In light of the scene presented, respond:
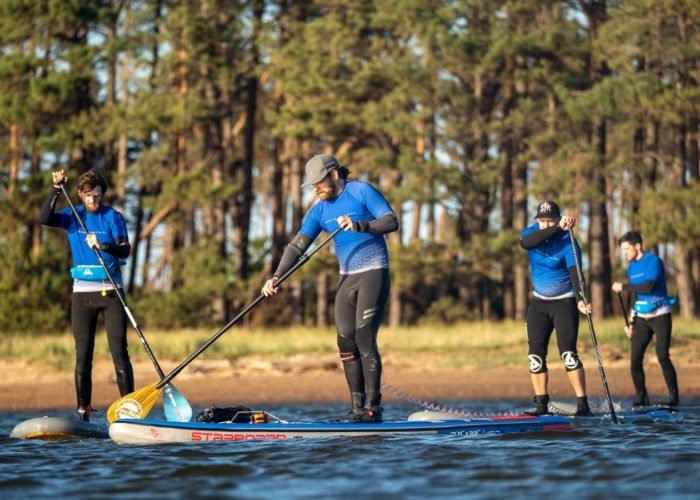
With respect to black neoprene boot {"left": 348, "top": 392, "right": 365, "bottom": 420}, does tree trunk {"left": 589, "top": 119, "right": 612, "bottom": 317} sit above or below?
above

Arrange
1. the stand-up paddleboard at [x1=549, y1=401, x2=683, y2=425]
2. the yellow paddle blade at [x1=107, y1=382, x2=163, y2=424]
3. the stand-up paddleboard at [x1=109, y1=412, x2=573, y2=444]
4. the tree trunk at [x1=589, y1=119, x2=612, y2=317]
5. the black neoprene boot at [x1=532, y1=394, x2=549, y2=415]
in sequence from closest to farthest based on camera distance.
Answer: the stand-up paddleboard at [x1=109, y1=412, x2=573, y2=444]
the yellow paddle blade at [x1=107, y1=382, x2=163, y2=424]
the stand-up paddleboard at [x1=549, y1=401, x2=683, y2=425]
the black neoprene boot at [x1=532, y1=394, x2=549, y2=415]
the tree trunk at [x1=589, y1=119, x2=612, y2=317]

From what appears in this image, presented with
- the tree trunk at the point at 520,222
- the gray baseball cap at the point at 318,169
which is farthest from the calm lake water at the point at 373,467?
the tree trunk at the point at 520,222

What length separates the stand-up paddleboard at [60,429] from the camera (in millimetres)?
10469

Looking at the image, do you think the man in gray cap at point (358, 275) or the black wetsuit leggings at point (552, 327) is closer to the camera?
the man in gray cap at point (358, 275)

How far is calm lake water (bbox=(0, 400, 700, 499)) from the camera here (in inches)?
296

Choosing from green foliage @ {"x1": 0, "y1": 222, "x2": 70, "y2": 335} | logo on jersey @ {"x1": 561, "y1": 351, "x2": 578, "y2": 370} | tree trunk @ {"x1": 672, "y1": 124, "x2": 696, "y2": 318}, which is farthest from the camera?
tree trunk @ {"x1": 672, "y1": 124, "x2": 696, "y2": 318}

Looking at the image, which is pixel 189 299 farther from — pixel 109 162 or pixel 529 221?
pixel 529 221

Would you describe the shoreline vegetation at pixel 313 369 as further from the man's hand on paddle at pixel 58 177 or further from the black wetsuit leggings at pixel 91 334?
the man's hand on paddle at pixel 58 177

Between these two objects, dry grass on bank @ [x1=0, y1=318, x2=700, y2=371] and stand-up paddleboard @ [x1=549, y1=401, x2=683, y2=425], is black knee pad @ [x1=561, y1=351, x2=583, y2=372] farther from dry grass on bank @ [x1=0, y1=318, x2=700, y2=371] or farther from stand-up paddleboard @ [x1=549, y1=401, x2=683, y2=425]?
dry grass on bank @ [x1=0, y1=318, x2=700, y2=371]

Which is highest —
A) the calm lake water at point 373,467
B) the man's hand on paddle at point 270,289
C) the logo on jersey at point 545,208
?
the logo on jersey at point 545,208

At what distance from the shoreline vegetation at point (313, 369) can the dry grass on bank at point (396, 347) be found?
2cm

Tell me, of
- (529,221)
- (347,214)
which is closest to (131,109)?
(529,221)

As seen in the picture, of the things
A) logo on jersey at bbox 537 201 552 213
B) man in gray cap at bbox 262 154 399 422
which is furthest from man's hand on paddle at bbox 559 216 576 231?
man in gray cap at bbox 262 154 399 422

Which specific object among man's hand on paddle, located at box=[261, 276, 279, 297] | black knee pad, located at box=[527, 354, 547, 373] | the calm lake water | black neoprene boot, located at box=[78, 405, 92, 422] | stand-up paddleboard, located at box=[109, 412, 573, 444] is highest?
man's hand on paddle, located at box=[261, 276, 279, 297]
